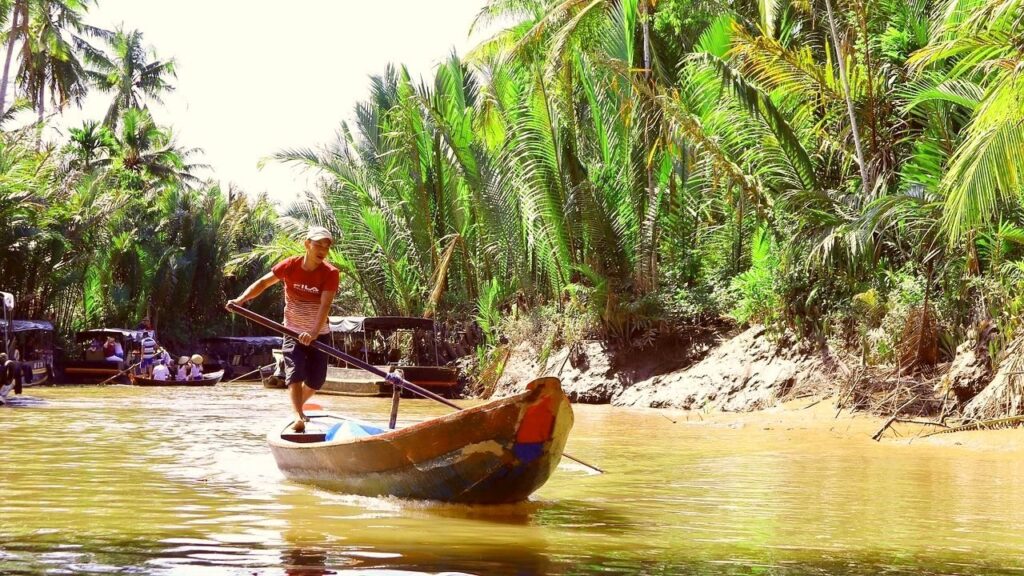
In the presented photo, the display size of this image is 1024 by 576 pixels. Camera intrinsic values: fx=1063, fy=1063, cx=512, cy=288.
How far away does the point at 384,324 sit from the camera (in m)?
21.5

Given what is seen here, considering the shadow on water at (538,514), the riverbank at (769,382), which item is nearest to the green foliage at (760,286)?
the riverbank at (769,382)

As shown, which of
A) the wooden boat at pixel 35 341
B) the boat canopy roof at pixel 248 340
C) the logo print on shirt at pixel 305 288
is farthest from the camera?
the boat canopy roof at pixel 248 340

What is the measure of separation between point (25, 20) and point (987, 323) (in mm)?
26776

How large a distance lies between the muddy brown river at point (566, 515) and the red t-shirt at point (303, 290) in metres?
1.13

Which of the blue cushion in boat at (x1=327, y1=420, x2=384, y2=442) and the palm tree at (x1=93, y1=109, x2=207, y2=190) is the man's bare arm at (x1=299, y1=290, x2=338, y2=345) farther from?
the palm tree at (x1=93, y1=109, x2=207, y2=190)

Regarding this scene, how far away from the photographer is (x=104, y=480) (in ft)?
23.2

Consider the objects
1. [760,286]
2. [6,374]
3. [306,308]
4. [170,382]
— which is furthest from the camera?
[170,382]

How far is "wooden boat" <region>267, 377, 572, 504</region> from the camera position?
5.70m

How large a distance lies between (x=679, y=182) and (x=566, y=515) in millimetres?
12605

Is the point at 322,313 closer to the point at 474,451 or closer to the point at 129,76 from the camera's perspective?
the point at 474,451

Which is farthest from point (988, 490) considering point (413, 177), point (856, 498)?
point (413, 177)

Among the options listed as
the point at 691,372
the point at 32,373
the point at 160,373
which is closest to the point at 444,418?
the point at 691,372

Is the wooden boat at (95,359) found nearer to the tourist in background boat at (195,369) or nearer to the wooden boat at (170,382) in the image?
the wooden boat at (170,382)

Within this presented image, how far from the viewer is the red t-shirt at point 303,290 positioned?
7562mm
